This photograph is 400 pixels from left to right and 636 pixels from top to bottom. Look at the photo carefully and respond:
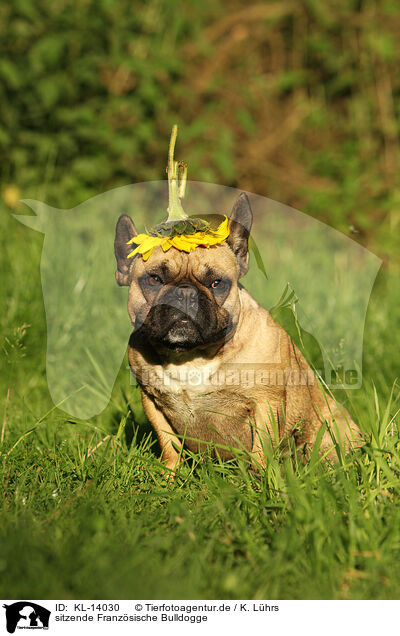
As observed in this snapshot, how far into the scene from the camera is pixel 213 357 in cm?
293

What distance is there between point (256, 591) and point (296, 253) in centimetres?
385

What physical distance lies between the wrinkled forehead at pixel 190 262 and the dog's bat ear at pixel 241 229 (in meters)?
0.06

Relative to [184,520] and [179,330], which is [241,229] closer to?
[179,330]

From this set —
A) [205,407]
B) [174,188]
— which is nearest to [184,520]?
[205,407]

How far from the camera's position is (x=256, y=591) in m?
2.16

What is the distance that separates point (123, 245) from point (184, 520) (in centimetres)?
116

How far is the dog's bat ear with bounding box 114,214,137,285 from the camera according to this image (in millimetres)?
2754

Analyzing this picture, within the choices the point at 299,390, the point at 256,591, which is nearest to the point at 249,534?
the point at 256,591

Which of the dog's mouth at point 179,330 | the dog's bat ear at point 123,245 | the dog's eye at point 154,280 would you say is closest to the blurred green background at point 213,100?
the dog's bat ear at point 123,245

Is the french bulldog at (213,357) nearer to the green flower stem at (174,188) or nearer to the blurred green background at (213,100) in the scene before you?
the green flower stem at (174,188)

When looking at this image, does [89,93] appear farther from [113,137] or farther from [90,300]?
[90,300]

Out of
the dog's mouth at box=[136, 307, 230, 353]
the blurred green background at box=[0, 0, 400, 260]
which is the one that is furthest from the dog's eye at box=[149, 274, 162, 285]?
the blurred green background at box=[0, 0, 400, 260]

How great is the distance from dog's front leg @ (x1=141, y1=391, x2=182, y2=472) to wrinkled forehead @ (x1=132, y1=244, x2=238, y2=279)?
66 cm

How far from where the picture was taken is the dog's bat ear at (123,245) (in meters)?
2.75
